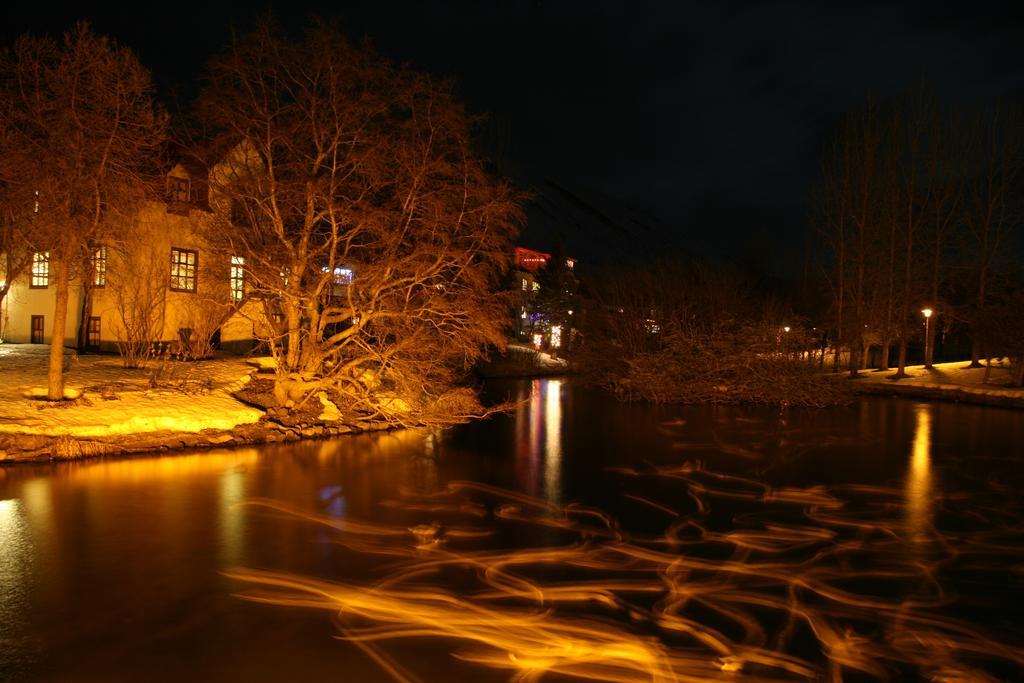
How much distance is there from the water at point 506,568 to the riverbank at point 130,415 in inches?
31.3

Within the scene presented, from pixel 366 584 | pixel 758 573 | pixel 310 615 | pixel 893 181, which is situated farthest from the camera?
pixel 893 181

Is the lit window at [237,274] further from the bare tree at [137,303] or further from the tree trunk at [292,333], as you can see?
the bare tree at [137,303]

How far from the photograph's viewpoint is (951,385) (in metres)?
30.3

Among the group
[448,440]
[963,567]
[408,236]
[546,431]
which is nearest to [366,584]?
[963,567]

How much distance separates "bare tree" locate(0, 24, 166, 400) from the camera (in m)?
14.0

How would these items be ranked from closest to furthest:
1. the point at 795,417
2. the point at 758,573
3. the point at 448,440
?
1. the point at 758,573
2. the point at 448,440
3. the point at 795,417

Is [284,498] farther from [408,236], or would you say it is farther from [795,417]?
[795,417]

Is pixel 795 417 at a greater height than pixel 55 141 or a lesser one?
lesser

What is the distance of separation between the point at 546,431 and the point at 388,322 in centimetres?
524

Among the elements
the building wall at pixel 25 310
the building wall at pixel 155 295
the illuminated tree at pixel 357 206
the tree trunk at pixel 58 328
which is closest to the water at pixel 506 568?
the tree trunk at pixel 58 328

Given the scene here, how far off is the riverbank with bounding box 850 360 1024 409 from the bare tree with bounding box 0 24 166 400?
31136 mm

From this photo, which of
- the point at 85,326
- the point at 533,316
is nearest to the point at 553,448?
the point at 85,326

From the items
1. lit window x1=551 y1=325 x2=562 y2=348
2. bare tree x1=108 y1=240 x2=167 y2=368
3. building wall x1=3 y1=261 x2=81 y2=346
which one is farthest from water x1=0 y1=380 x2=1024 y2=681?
lit window x1=551 y1=325 x2=562 y2=348

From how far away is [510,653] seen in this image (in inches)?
207
